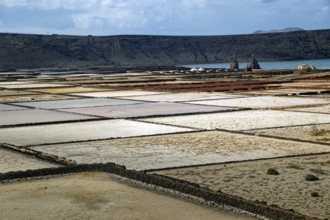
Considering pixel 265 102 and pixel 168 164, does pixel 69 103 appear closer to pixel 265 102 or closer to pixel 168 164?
pixel 265 102

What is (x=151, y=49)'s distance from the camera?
4377 inches

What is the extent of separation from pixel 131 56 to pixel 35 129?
91.6 metres

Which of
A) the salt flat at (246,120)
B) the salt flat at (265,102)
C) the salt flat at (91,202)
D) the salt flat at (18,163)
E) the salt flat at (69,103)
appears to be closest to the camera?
the salt flat at (91,202)

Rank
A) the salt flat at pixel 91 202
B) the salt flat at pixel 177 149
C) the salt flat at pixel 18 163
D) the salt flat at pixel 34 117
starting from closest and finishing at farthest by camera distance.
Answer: the salt flat at pixel 91 202 < the salt flat at pixel 18 163 < the salt flat at pixel 177 149 < the salt flat at pixel 34 117

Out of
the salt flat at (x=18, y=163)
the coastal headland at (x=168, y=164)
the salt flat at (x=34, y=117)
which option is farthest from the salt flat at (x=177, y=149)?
the salt flat at (x=34, y=117)

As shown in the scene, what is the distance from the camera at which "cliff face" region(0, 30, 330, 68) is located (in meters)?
94.2

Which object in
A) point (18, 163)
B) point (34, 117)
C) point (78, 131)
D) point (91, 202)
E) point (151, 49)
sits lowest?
point (151, 49)

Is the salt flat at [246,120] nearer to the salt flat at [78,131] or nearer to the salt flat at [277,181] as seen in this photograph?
the salt flat at [78,131]

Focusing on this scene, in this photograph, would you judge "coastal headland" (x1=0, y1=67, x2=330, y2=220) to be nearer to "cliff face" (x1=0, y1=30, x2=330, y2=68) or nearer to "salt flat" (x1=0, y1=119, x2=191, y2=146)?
"salt flat" (x1=0, y1=119, x2=191, y2=146)

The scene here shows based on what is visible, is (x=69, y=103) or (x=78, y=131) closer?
(x=78, y=131)

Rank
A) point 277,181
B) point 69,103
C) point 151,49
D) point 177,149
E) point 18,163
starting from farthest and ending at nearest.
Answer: point 151,49, point 69,103, point 177,149, point 18,163, point 277,181

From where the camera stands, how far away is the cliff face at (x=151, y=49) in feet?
309

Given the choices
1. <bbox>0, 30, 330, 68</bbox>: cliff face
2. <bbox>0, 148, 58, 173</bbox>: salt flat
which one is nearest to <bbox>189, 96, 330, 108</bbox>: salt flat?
<bbox>0, 148, 58, 173</bbox>: salt flat

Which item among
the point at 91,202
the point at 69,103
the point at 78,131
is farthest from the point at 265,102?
the point at 91,202
